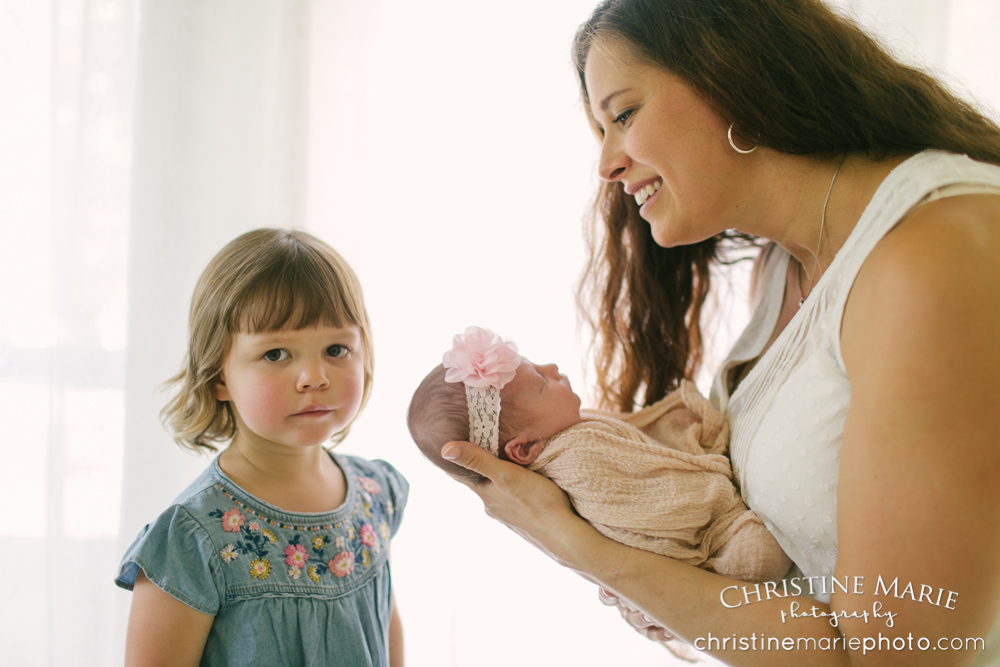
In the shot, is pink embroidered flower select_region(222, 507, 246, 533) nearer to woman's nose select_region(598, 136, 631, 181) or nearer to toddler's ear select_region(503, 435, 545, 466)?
toddler's ear select_region(503, 435, 545, 466)

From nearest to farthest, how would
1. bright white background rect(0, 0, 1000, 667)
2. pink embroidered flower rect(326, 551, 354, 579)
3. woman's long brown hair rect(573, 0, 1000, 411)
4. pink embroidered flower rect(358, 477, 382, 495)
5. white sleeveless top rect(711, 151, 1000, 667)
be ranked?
1. white sleeveless top rect(711, 151, 1000, 667)
2. woman's long brown hair rect(573, 0, 1000, 411)
3. pink embroidered flower rect(326, 551, 354, 579)
4. pink embroidered flower rect(358, 477, 382, 495)
5. bright white background rect(0, 0, 1000, 667)

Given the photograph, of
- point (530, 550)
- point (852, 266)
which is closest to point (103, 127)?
point (530, 550)

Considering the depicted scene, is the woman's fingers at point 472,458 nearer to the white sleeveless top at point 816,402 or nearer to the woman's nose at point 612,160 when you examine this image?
the white sleeveless top at point 816,402

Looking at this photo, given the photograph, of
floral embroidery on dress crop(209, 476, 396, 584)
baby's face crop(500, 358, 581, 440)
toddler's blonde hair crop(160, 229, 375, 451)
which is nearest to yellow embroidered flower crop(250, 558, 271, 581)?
floral embroidery on dress crop(209, 476, 396, 584)

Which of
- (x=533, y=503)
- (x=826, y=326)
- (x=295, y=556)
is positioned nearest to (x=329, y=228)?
(x=295, y=556)

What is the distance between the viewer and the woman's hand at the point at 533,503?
112 cm

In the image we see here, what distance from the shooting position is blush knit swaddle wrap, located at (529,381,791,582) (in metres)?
1.09

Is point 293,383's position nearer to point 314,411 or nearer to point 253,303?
point 314,411

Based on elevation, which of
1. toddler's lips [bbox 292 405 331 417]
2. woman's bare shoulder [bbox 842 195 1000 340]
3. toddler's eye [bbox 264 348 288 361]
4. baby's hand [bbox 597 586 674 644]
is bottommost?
baby's hand [bbox 597 586 674 644]

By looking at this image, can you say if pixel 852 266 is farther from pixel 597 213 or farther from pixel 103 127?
pixel 103 127

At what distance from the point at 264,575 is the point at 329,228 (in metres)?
1.10

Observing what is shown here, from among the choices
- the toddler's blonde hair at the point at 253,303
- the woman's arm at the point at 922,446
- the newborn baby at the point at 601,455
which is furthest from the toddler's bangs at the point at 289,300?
the woman's arm at the point at 922,446

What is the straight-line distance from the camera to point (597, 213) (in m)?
1.65

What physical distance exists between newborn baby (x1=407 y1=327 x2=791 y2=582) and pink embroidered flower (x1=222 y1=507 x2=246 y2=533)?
1.20 feet
